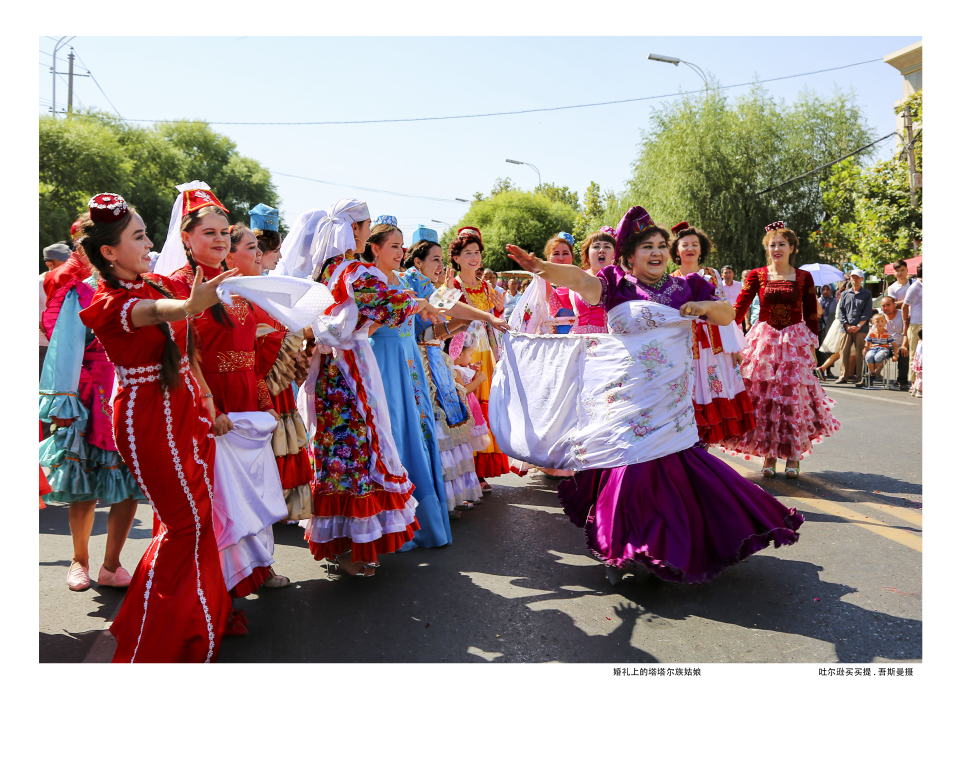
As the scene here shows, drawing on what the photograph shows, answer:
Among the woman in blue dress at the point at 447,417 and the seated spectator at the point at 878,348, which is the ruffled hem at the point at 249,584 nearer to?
the woman in blue dress at the point at 447,417

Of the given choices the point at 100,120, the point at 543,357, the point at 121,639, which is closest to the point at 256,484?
the point at 121,639

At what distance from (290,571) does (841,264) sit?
26.5m

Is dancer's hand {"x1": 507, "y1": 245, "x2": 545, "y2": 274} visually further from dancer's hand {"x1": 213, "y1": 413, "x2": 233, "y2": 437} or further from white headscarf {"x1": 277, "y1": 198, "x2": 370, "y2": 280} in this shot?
dancer's hand {"x1": 213, "y1": 413, "x2": 233, "y2": 437}

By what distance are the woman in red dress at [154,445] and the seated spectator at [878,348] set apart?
1423 cm

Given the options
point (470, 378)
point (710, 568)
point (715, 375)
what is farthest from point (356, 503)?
point (715, 375)

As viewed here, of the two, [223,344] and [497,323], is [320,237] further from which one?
[497,323]

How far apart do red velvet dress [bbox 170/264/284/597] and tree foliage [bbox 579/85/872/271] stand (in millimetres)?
24381

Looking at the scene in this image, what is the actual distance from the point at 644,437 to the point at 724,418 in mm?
2542

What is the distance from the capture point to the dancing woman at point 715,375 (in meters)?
6.07

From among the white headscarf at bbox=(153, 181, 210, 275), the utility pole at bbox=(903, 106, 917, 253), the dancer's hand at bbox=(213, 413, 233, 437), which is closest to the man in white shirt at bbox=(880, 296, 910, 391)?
the utility pole at bbox=(903, 106, 917, 253)

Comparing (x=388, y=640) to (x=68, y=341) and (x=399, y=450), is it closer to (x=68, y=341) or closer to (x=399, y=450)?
(x=399, y=450)

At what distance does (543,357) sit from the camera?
14.6 feet

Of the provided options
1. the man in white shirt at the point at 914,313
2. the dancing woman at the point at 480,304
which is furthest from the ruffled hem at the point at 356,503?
the man in white shirt at the point at 914,313

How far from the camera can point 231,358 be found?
369 centimetres
